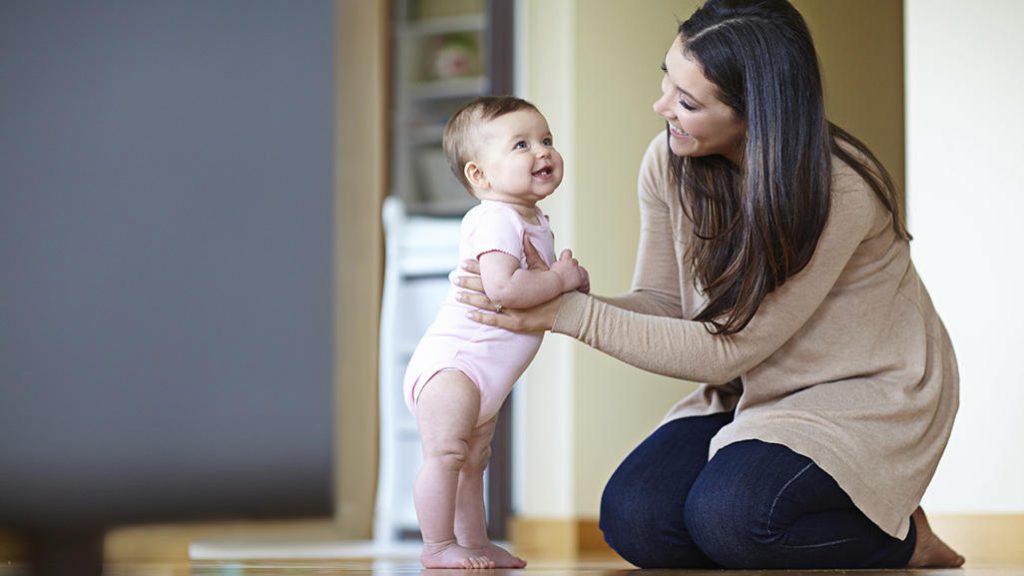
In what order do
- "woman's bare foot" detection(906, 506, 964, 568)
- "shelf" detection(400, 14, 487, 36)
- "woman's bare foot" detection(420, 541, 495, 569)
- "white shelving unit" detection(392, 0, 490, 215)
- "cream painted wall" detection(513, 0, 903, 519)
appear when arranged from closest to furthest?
1. "woman's bare foot" detection(420, 541, 495, 569)
2. "woman's bare foot" detection(906, 506, 964, 568)
3. "cream painted wall" detection(513, 0, 903, 519)
4. "white shelving unit" detection(392, 0, 490, 215)
5. "shelf" detection(400, 14, 487, 36)

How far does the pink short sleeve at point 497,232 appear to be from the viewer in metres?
1.24

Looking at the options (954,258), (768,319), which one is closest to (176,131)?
(768,319)

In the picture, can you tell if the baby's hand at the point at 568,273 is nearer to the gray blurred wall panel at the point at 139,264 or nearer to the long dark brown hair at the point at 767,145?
the long dark brown hair at the point at 767,145

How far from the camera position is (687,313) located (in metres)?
1.54

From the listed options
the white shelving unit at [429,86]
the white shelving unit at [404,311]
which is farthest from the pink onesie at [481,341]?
the white shelving unit at [429,86]

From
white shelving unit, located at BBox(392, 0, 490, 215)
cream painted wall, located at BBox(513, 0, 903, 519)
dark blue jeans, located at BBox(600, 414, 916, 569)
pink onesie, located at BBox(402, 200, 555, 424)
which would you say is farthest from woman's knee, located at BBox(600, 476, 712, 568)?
white shelving unit, located at BBox(392, 0, 490, 215)

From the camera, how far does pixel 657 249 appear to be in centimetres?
161

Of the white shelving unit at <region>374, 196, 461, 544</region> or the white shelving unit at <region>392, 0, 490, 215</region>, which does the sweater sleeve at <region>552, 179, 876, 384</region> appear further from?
the white shelving unit at <region>392, 0, 490, 215</region>

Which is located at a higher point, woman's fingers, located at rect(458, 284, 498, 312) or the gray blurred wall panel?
the gray blurred wall panel

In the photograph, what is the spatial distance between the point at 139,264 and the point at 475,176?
3.59 feet

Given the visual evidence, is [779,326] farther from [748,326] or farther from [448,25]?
[448,25]

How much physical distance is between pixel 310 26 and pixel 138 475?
100mm

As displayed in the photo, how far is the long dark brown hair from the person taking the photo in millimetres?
1268

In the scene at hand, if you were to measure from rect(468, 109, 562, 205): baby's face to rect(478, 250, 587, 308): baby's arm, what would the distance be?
3.4 inches
